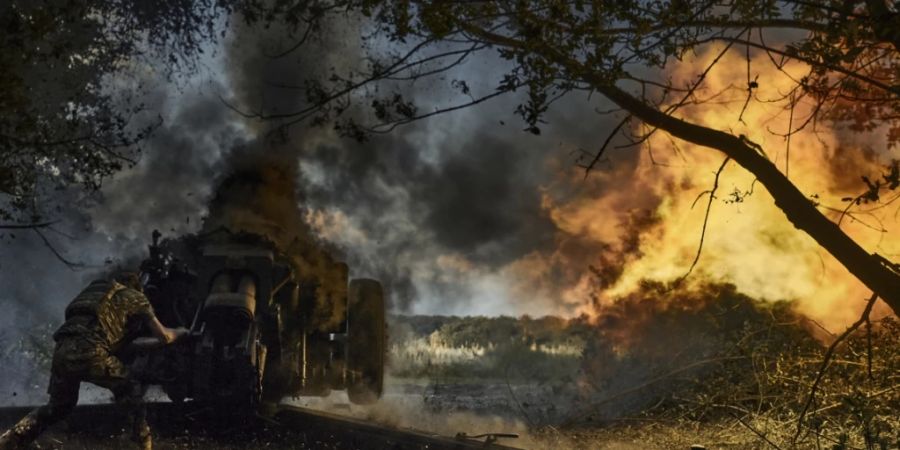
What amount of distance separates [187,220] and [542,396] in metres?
8.31

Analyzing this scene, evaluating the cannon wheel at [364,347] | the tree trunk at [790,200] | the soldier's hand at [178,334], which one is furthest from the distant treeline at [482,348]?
the tree trunk at [790,200]

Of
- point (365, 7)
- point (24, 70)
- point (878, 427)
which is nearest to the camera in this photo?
point (365, 7)

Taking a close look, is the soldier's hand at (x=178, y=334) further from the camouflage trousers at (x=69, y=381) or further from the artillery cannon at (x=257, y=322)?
the camouflage trousers at (x=69, y=381)

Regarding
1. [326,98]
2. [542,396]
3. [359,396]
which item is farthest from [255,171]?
[542,396]

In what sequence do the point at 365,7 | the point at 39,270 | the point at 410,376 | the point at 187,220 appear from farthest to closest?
the point at 39,270 → the point at 410,376 → the point at 187,220 → the point at 365,7

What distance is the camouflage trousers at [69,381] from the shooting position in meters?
7.77

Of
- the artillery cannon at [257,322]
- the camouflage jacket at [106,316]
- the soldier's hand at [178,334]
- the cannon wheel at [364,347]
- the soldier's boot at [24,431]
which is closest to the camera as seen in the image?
the soldier's boot at [24,431]

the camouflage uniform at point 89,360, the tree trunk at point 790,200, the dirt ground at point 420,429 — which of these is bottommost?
the dirt ground at point 420,429

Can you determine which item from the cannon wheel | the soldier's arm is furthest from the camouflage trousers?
the cannon wheel

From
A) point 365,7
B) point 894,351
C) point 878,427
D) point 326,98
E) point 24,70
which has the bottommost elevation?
point 878,427

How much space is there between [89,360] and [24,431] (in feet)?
3.20

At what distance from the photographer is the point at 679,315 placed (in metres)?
14.4

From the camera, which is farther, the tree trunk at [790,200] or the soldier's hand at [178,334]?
the soldier's hand at [178,334]

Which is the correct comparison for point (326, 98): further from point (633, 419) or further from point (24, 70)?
point (24, 70)
